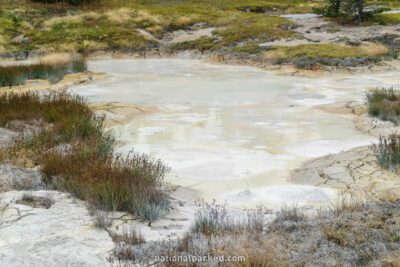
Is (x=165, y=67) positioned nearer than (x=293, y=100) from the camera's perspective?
No

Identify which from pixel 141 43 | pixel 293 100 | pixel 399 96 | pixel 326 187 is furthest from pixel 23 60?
pixel 326 187

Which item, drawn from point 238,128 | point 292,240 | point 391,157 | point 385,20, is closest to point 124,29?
point 385,20

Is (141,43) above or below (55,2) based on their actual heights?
below

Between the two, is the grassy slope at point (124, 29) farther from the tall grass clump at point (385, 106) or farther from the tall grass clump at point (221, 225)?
the tall grass clump at point (221, 225)

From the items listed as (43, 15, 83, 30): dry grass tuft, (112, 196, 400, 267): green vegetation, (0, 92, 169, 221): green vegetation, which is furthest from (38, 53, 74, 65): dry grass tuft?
(112, 196, 400, 267): green vegetation

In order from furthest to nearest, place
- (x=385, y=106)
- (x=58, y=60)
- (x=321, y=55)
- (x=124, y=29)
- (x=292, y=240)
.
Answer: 1. (x=124, y=29)
2. (x=321, y=55)
3. (x=58, y=60)
4. (x=385, y=106)
5. (x=292, y=240)

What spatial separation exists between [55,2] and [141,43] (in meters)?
18.1

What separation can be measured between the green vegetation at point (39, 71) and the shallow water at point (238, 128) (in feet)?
5.89

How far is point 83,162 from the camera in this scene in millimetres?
5520

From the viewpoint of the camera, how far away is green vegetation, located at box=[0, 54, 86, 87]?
14.1m

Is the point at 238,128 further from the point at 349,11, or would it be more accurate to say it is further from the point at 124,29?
the point at 349,11

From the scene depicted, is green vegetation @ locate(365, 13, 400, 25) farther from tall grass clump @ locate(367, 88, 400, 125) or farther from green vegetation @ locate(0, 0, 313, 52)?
tall grass clump @ locate(367, 88, 400, 125)

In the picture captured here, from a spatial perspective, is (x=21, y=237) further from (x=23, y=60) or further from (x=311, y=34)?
(x=311, y=34)

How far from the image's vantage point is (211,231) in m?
4.02
